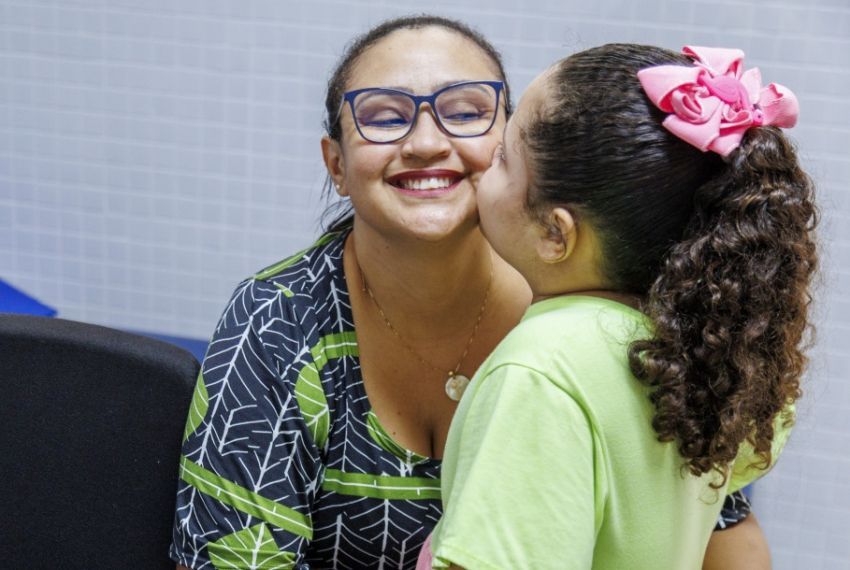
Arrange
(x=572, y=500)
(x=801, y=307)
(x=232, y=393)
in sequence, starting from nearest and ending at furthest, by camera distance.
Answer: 1. (x=572, y=500)
2. (x=801, y=307)
3. (x=232, y=393)

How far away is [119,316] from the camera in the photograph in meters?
2.63

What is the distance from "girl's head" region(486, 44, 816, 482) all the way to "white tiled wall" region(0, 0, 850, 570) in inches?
46.1

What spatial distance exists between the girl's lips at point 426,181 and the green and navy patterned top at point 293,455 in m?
0.18

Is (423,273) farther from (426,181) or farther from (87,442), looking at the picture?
(87,442)

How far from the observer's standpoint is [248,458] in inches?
53.1

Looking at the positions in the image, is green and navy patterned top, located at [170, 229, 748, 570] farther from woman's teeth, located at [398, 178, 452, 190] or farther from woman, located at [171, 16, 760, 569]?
woman's teeth, located at [398, 178, 452, 190]

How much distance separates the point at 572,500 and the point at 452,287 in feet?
1.80

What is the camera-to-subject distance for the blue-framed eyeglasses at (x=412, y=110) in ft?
4.48

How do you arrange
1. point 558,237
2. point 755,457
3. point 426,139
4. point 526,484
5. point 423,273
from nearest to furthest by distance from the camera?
point 526,484, point 558,237, point 755,457, point 426,139, point 423,273

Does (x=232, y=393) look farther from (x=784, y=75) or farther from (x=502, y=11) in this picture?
(x=784, y=75)

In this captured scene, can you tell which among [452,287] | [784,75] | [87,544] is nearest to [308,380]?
[452,287]

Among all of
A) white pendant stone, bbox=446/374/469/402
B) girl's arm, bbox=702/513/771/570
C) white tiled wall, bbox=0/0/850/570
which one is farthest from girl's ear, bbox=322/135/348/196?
white tiled wall, bbox=0/0/850/570

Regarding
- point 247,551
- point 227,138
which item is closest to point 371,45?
point 247,551

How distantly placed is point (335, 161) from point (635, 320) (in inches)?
22.9
